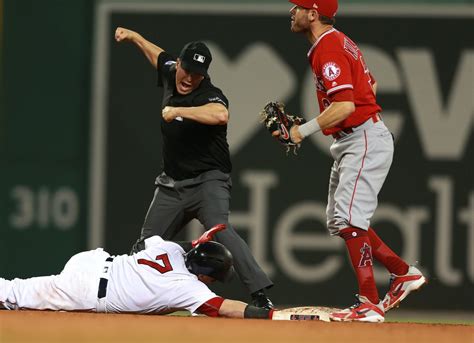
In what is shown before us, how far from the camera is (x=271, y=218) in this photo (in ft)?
30.2

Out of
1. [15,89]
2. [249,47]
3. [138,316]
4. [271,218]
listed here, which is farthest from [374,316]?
[15,89]

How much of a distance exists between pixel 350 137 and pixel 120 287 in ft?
4.91

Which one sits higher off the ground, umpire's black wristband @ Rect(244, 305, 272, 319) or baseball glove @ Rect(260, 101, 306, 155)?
baseball glove @ Rect(260, 101, 306, 155)

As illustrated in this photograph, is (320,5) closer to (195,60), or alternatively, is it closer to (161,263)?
(195,60)

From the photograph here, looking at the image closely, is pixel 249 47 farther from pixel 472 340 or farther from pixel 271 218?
pixel 472 340

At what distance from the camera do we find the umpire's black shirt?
642 centimetres

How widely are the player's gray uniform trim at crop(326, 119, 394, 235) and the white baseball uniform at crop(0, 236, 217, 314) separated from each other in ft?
2.90

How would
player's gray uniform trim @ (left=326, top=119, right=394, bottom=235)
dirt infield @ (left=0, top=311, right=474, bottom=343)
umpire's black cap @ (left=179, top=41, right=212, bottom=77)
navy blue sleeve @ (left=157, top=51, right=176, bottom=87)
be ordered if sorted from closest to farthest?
dirt infield @ (left=0, top=311, right=474, bottom=343) → player's gray uniform trim @ (left=326, top=119, right=394, bottom=235) → umpire's black cap @ (left=179, top=41, right=212, bottom=77) → navy blue sleeve @ (left=157, top=51, right=176, bottom=87)

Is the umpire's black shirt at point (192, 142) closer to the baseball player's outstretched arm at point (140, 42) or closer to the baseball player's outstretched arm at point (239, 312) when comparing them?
the baseball player's outstretched arm at point (140, 42)

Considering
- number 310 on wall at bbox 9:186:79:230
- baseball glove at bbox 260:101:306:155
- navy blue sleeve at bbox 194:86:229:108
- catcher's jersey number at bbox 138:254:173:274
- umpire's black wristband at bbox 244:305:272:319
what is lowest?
number 310 on wall at bbox 9:186:79:230

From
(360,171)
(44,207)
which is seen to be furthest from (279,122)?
(44,207)

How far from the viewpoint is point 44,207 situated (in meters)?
9.30

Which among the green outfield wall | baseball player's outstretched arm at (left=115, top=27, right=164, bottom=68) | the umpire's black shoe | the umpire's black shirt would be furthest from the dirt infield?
the green outfield wall

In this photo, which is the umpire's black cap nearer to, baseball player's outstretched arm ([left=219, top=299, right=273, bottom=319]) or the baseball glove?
the baseball glove
